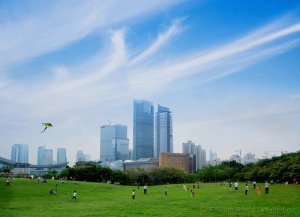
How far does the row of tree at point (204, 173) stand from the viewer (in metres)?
95.8

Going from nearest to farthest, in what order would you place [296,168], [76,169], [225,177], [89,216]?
1. [89,216]
2. [296,168]
3. [76,169]
4. [225,177]

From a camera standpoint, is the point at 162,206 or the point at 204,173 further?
the point at 204,173

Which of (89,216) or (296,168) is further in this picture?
(296,168)

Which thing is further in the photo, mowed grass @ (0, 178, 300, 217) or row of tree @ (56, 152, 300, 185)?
row of tree @ (56, 152, 300, 185)

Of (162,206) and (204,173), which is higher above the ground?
(204,173)

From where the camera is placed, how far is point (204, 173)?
14075cm

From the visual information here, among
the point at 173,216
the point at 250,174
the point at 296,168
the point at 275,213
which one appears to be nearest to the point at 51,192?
the point at 173,216

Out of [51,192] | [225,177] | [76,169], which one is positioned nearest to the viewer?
[51,192]

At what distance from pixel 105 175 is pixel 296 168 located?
63.8 m

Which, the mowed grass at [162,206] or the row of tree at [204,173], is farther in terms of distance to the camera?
the row of tree at [204,173]

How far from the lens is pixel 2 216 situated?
32.2 meters

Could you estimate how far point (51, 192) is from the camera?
6378 cm

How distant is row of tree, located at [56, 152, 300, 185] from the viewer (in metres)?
95.8

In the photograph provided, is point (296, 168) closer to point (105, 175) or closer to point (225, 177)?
point (225, 177)
